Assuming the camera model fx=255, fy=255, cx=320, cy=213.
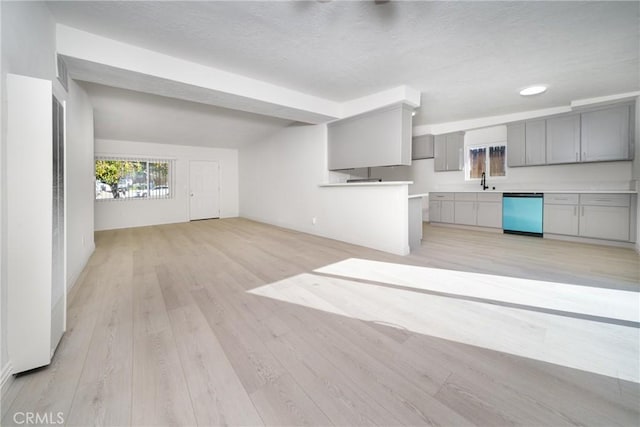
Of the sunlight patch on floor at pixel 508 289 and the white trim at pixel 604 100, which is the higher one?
the white trim at pixel 604 100

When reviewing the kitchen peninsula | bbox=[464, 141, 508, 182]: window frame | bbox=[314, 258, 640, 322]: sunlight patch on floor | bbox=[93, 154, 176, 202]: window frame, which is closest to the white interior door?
bbox=[93, 154, 176, 202]: window frame

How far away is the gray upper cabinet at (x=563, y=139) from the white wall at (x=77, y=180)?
7.45 m

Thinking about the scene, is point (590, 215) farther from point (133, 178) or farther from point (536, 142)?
point (133, 178)

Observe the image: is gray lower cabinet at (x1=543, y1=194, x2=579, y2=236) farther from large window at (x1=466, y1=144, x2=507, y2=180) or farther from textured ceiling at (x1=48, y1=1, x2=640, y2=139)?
textured ceiling at (x1=48, y1=1, x2=640, y2=139)

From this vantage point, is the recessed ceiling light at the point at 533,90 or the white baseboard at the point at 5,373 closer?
the white baseboard at the point at 5,373

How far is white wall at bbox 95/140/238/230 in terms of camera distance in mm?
6820

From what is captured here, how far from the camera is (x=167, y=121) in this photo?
18.5 feet

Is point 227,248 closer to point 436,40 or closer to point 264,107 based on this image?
point 264,107

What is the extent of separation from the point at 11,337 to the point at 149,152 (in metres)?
7.27

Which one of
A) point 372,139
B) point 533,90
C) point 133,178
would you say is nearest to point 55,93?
point 372,139

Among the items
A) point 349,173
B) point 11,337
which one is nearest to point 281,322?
point 11,337

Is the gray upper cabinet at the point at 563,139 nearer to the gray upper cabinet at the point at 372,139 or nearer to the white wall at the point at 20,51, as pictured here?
the gray upper cabinet at the point at 372,139

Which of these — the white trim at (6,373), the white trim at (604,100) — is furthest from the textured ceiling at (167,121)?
the white trim at (604,100)

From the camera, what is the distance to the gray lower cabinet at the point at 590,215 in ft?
13.6
